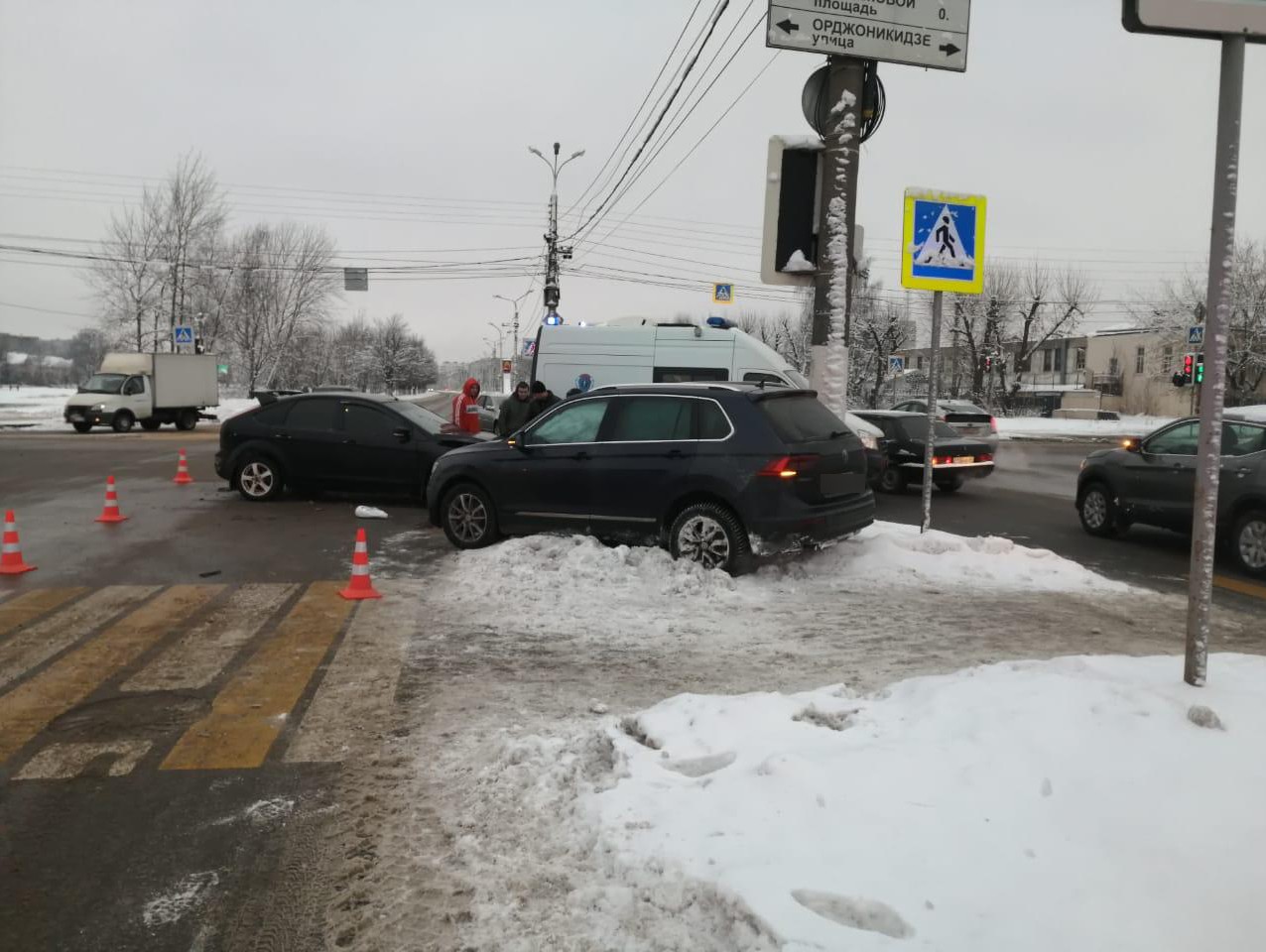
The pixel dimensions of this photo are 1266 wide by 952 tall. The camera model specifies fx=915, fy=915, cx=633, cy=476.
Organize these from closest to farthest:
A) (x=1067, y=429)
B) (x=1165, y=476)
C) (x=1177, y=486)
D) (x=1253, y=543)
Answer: (x=1253, y=543) → (x=1177, y=486) → (x=1165, y=476) → (x=1067, y=429)

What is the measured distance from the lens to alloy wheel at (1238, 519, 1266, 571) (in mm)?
8852

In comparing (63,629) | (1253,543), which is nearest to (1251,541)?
(1253,543)

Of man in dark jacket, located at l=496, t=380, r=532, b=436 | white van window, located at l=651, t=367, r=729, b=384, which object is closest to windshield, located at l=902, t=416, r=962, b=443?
white van window, located at l=651, t=367, r=729, b=384

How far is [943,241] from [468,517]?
17.3ft

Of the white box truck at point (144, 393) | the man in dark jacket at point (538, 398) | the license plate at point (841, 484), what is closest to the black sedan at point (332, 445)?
the man in dark jacket at point (538, 398)

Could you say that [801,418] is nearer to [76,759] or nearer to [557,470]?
[557,470]

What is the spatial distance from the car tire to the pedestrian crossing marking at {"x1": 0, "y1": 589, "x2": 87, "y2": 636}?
15.9 feet

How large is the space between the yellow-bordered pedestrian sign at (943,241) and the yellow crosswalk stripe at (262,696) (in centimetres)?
588

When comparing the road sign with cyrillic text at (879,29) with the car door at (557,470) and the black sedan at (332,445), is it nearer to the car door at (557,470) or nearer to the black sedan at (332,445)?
the car door at (557,470)

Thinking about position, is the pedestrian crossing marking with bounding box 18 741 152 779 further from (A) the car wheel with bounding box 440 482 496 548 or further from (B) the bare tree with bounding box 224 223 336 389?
(B) the bare tree with bounding box 224 223 336 389

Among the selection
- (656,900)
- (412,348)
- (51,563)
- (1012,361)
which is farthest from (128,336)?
(412,348)

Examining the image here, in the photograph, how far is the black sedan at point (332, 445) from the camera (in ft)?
40.2

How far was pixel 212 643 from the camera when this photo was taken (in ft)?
19.8

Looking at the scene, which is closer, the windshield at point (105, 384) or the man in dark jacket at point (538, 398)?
the man in dark jacket at point (538, 398)
